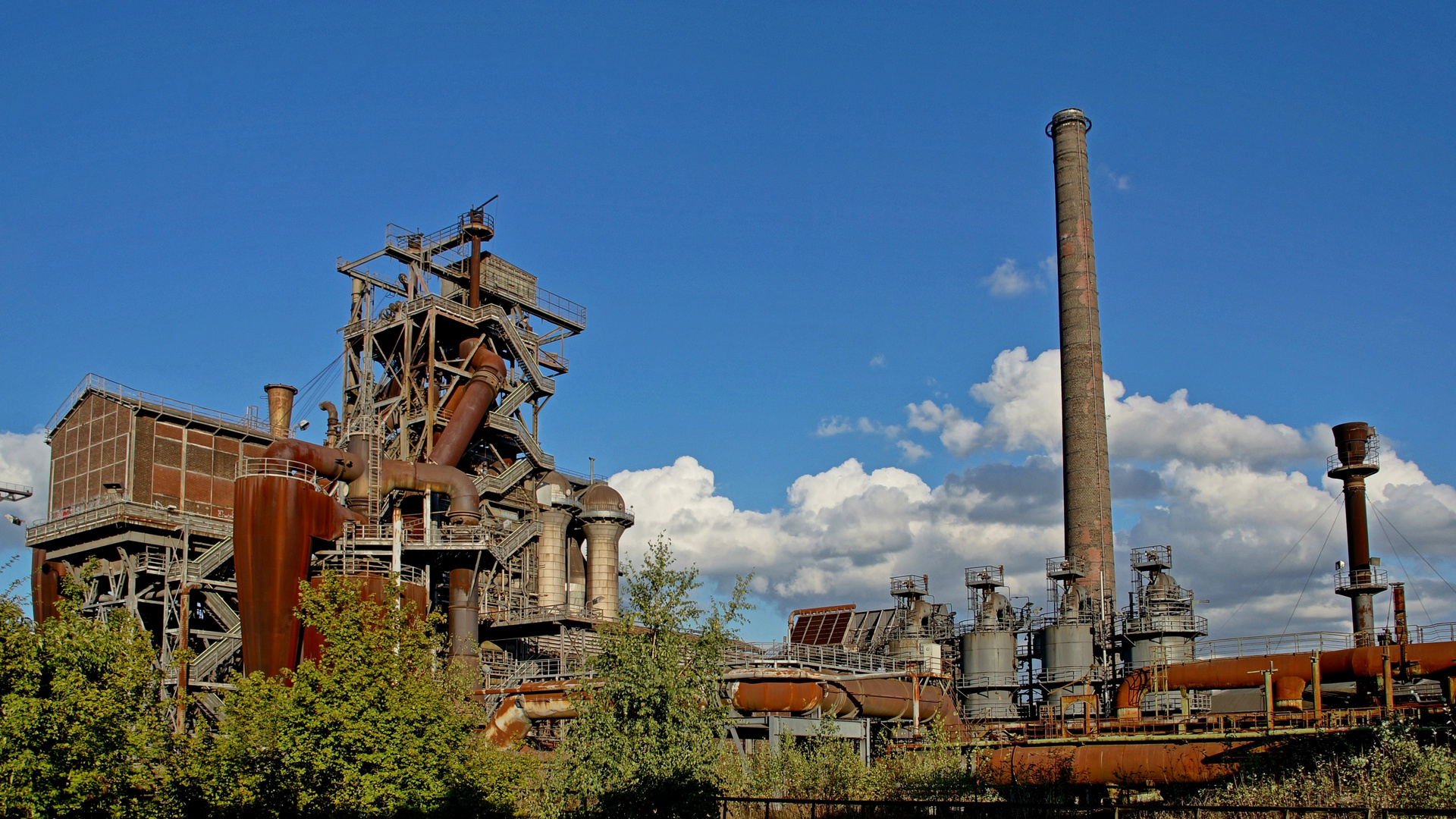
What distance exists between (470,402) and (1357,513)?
3902 cm

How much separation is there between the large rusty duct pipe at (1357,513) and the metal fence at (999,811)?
25.5 m

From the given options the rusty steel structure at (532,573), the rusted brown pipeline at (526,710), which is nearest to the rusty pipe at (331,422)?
the rusty steel structure at (532,573)

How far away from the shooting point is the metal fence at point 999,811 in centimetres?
2134

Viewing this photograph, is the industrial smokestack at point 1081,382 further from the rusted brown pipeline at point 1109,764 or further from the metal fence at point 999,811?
the metal fence at point 999,811

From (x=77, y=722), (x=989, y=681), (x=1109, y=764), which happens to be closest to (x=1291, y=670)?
(x=1109, y=764)

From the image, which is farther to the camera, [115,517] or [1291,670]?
[115,517]

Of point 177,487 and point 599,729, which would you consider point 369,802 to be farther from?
point 177,487

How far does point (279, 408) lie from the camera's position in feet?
173

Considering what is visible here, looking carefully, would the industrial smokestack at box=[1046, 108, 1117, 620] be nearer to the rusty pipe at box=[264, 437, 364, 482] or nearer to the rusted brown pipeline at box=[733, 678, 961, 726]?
the rusted brown pipeline at box=[733, 678, 961, 726]

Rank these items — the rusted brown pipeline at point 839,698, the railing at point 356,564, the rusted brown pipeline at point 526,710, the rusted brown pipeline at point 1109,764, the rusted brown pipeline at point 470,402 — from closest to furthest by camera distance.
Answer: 1. the rusted brown pipeline at point 1109,764
2. the rusted brown pipeline at point 839,698
3. the rusted brown pipeline at point 526,710
4. the railing at point 356,564
5. the rusted brown pipeline at point 470,402

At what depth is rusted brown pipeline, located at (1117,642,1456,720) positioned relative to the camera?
1401 inches

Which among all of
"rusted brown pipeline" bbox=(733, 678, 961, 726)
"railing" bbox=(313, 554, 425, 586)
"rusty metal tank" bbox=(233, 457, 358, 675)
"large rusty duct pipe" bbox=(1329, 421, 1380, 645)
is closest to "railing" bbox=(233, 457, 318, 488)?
"rusty metal tank" bbox=(233, 457, 358, 675)

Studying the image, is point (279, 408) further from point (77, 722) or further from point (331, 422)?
point (77, 722)

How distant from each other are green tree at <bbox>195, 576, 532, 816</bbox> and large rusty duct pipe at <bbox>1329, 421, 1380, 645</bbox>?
41324 millimetres
